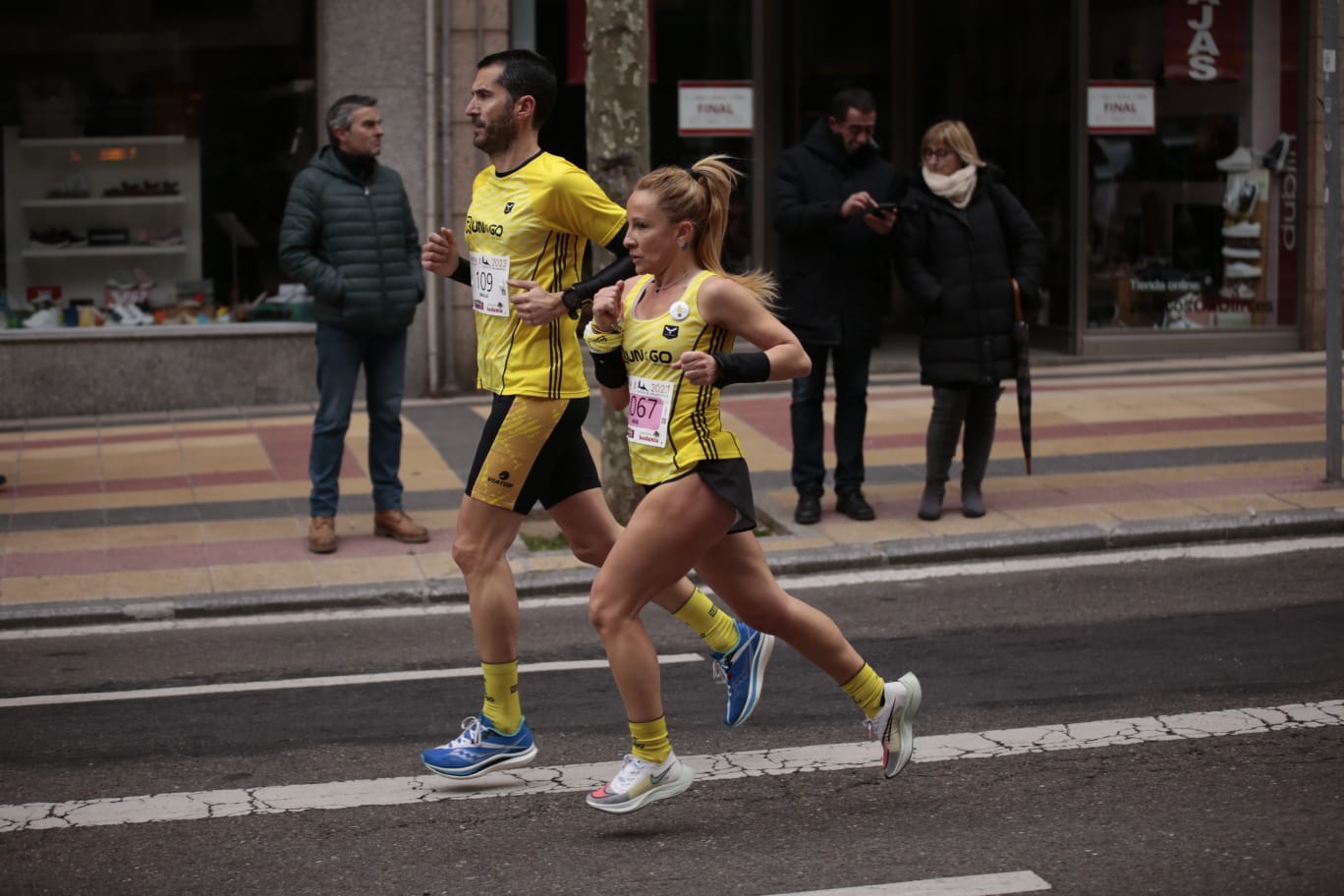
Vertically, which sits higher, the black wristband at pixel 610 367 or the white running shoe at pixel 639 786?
the black wristband at pixel 610 367

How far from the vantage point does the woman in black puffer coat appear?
9094 millimetres

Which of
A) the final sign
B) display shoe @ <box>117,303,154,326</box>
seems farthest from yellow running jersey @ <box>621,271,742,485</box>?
the final sign

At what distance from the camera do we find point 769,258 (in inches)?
631

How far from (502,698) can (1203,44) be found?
39.1 ft

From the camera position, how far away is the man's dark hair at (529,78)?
5.70 metres

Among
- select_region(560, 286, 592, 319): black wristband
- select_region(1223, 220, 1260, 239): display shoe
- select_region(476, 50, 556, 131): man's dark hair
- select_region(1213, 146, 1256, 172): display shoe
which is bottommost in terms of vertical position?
select_region(560, 286, 592, 319): black wristband

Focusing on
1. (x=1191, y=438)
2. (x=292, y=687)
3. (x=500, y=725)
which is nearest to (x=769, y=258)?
(x=1191, y=438)

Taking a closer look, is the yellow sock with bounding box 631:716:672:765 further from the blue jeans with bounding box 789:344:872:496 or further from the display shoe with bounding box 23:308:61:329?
the display shoe with bounding box 23:308:61:329

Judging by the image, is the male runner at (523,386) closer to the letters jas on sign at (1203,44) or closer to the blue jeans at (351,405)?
the blue jeans at (351,405)

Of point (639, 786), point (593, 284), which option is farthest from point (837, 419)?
point (639, 786)

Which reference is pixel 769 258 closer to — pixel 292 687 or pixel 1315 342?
pixel 1315 342

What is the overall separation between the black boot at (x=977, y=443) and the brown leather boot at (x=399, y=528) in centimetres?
272

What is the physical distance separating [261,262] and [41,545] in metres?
5.31

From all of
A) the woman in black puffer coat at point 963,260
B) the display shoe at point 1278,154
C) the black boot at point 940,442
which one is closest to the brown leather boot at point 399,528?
the black boot at point 940,442
